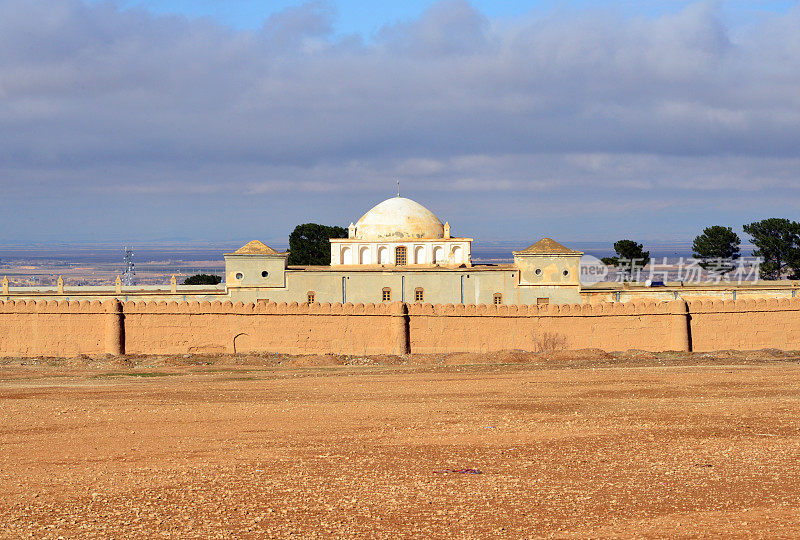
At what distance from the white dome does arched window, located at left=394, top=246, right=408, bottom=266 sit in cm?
56

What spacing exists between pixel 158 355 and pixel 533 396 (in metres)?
15.0

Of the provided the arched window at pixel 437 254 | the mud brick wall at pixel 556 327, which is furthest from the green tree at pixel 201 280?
the mud brick wall at pixel 556 327

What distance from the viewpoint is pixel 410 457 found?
42.2 ft

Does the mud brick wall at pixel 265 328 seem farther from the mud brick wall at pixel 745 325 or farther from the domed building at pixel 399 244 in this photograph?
the domed building at pixel 399 244

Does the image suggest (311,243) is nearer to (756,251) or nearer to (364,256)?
(364,256)

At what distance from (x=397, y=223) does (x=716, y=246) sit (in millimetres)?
35021

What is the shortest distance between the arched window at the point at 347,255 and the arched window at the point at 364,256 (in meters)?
0.47

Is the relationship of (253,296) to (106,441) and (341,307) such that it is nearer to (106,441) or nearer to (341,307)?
(341,307)

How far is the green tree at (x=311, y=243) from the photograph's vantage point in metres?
73.2

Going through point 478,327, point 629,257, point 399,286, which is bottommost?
point 478,327

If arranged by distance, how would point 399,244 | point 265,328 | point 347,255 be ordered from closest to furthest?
point 265,328, point 399,244, point 347,255

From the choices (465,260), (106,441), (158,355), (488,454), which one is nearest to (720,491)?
(488,454)

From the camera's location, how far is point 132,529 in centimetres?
980

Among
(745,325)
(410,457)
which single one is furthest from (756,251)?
(410,457)
